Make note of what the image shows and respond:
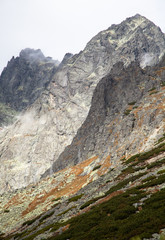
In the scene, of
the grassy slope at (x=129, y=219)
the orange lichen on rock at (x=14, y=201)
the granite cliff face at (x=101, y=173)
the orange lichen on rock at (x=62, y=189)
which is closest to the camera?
the grassy slope at (x=129, y=219)

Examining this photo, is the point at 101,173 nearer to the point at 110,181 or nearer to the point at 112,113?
the point at 110,181

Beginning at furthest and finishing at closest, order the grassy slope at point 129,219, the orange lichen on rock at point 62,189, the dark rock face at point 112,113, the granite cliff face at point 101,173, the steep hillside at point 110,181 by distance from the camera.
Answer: the dark rock face at point 112,113 < the orange lichen on rock at point 62,189 < the granite cliff face at point 101,173 < the steep hillside at point 110,181 < the grassy slope at point 129,219

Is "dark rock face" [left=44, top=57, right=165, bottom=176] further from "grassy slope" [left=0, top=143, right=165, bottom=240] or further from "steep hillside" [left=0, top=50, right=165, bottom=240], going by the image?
"grassy slope" [left=0, top=143, right=165, bottom=240]

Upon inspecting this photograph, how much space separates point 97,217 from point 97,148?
243 feet

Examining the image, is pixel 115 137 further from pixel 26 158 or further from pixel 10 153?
pixel 10 153

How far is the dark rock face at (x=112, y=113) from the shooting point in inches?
3207

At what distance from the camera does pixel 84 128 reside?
122375 mm

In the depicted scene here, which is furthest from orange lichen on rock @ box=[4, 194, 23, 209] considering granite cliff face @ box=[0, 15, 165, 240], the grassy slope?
the grassy slope

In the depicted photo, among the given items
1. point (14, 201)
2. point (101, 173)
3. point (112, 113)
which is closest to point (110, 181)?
point (101, 173)

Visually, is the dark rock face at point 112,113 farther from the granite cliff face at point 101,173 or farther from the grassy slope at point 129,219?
the grassy slope at point 129,219

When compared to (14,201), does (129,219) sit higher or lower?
lower

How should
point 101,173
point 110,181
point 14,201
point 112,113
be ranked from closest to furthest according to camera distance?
point 110,181
point 101,173
point 14,201
point 112,113

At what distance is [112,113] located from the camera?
354 feet

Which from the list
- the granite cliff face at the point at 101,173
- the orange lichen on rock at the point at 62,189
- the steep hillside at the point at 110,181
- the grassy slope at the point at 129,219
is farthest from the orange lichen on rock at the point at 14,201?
the grassy slope at the point at 129,219
